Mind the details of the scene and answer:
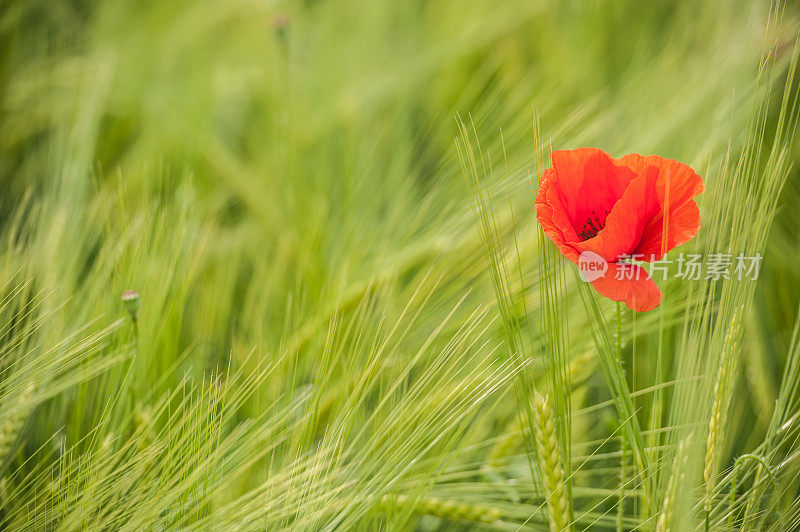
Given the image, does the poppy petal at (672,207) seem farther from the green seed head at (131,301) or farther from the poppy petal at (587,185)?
the green seed head at (131,301)

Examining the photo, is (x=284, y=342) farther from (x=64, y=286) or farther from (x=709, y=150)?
(x=709, y=150)

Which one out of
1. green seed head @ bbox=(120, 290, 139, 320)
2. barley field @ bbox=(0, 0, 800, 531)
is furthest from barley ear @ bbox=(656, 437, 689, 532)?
green seed head @ bbox=(120, 290, 139, 320)

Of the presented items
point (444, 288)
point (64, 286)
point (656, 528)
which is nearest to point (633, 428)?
point (656, 528)

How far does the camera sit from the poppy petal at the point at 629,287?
0.23 metres

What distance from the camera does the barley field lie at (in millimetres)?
239

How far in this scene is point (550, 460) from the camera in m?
0.22

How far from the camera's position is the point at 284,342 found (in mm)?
297

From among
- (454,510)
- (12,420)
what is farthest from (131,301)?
(454,510)

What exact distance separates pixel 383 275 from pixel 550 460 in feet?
0.53

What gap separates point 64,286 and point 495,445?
0.25m

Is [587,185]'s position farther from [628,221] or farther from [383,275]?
[383,275]

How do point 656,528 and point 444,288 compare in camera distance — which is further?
point 444,288

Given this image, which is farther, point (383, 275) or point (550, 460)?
point (383, 275)

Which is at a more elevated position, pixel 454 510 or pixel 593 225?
pixel 593 225
